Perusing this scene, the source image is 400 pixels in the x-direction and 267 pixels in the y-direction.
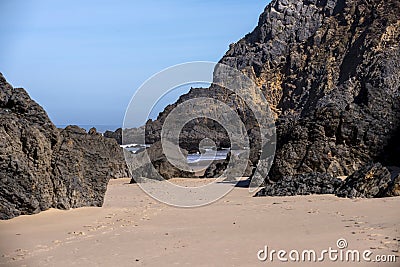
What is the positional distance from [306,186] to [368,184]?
3.95 feet

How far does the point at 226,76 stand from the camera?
58.3 meters

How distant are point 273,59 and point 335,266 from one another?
5457 cm

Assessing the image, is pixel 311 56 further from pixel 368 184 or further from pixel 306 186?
pixel 368 184

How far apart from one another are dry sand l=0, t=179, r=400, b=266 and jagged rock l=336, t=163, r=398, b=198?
0.37 meters

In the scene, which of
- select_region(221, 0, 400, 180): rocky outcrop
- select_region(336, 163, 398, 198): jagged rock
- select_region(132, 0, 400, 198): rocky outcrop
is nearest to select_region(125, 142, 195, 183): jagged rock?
select_region(336, 163, 398, 198): jagged rock

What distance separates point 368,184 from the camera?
9172 millimetres

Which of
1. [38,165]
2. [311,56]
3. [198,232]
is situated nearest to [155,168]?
[38,165]

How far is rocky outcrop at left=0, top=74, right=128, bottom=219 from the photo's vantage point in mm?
7828

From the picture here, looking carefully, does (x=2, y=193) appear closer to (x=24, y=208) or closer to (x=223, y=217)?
(x=24, y=208)

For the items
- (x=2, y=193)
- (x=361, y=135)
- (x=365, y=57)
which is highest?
(x=365, y=57)

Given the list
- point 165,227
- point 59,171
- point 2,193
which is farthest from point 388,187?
point 2,193

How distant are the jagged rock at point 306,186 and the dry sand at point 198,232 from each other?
1.78 ft

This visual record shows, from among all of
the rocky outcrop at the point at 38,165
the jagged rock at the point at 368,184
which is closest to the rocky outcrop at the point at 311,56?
the jagged rock at the point at 368,184

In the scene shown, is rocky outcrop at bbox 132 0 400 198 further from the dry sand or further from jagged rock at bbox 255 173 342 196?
the dry sand
